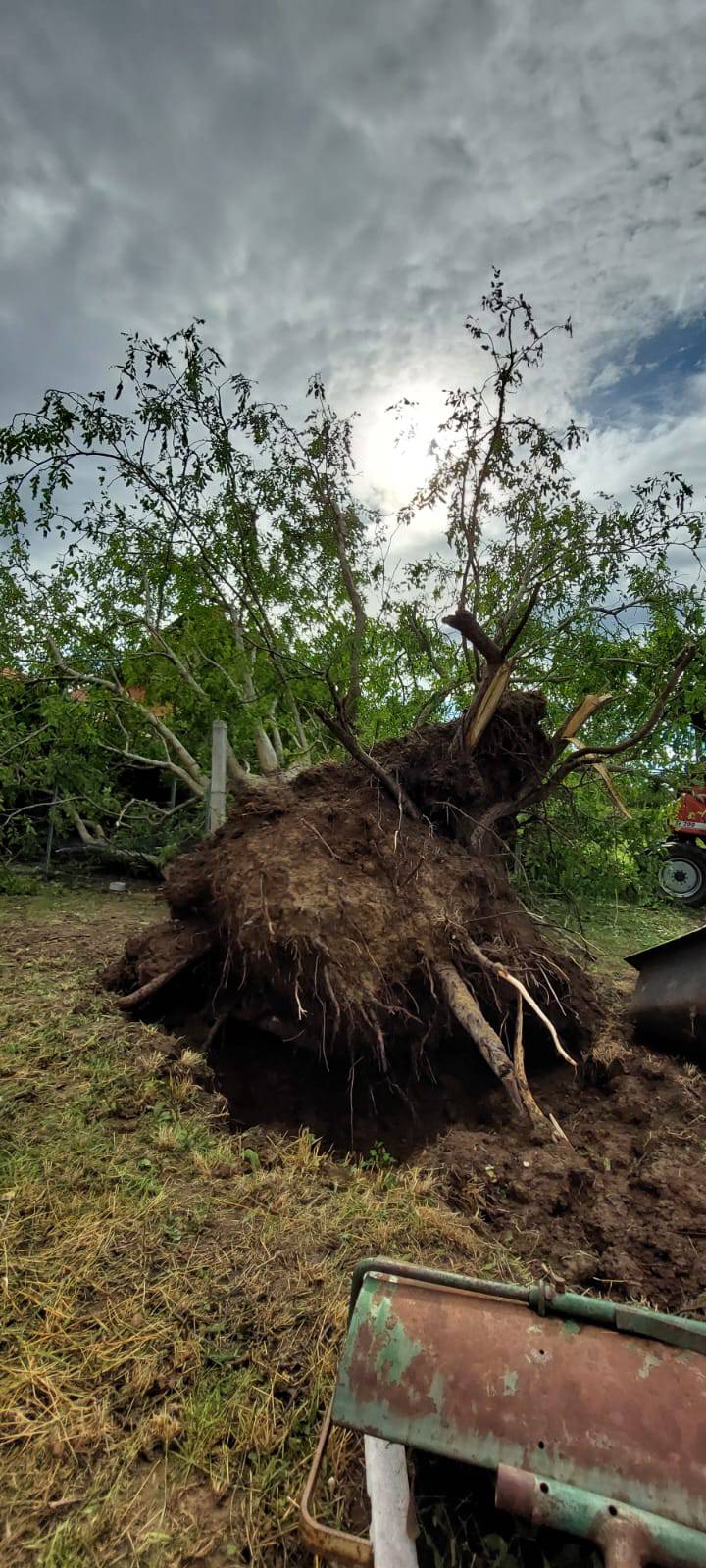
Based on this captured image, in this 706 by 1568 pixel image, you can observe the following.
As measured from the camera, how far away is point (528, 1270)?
2176 millimetres

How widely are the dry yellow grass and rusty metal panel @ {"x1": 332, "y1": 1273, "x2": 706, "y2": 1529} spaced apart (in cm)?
53

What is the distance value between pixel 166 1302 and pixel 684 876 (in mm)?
9457

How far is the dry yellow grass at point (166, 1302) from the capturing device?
1.43m

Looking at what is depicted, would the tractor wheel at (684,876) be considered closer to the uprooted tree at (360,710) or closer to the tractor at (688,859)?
the tractor at (688,859)

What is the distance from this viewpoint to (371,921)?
3910 millimetres

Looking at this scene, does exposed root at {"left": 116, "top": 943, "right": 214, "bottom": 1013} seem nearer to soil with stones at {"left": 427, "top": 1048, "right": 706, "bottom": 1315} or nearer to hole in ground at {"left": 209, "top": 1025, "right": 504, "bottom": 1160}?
hole in ground at {"left": 209, "top": 1025, "right": 504, "bottom": 1160}

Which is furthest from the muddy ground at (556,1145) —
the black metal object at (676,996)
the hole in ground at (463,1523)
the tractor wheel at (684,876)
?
the tractor wheel at (684,876)

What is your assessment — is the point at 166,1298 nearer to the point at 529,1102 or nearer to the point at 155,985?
the point at 529,1102

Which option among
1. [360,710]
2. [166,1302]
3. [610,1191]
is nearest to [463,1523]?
[166,1302]

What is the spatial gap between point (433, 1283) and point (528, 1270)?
3.71ft

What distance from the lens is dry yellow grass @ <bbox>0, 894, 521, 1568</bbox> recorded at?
1434 mm

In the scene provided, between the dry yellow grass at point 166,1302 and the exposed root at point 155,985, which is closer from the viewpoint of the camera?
the dry yellow grass at point 166,1302

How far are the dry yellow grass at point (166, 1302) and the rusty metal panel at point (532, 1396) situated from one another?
0.53 m

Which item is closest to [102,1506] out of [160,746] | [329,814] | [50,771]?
[329,814]
